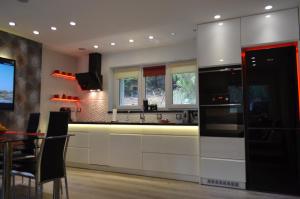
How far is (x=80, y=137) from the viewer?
16.1ft

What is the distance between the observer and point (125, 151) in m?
4.43

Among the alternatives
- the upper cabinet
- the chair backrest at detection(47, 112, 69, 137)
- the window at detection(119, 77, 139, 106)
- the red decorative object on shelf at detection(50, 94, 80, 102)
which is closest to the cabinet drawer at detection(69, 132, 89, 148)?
the red decorative object on shelf at detection(50, 94, 80, 102)

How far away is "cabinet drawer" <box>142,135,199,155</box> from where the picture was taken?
3.87 m

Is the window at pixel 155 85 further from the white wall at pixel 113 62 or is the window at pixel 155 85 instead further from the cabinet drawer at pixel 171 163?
the cabinet drawer at pixel 171 163

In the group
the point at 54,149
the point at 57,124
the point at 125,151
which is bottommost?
the point at 125,151

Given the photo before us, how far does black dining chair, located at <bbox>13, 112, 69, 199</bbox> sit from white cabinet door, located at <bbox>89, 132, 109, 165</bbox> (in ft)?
6.42

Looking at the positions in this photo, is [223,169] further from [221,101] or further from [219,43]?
[219,43]

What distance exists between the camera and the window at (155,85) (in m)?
5.14

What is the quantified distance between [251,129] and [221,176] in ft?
2.69

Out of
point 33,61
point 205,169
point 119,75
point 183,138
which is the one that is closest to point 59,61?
point 33,61

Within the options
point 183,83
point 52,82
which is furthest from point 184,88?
point 52,82

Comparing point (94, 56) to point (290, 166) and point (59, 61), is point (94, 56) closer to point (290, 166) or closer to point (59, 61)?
point (59, 61)

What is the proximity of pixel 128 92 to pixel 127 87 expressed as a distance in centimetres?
12

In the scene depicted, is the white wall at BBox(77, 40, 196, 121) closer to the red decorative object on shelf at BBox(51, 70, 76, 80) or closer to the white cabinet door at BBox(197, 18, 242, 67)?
the red decorative object on shelf at BBox(51, 70, 76, 80)
